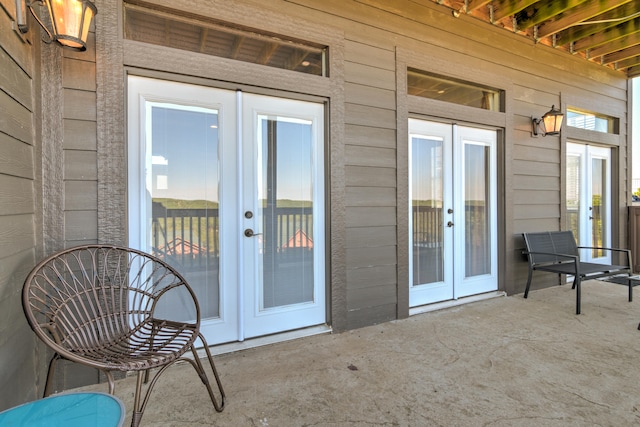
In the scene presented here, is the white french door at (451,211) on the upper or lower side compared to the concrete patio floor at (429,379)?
upper

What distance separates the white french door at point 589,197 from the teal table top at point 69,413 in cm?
546

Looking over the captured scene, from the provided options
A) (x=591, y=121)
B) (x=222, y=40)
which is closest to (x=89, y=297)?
(x=222, y=40)

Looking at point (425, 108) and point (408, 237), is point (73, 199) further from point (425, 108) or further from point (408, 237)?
point (425, 108)

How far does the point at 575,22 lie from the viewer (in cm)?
360

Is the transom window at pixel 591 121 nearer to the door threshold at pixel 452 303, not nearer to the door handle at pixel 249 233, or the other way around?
the door threshold at pixel 452 303

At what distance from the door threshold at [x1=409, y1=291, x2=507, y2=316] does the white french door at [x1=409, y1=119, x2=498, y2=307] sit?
0.04 meters

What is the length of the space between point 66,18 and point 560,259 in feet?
16.6

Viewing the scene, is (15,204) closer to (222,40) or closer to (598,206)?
(222,40)

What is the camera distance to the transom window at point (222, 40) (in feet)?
7.33

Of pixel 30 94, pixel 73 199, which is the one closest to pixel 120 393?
pixel 73 199

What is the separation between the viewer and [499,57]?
377 centimetres

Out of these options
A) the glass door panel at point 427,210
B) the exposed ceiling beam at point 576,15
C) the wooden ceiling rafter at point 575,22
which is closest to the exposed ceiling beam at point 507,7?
the wooden ceiling rafter at point 575,22

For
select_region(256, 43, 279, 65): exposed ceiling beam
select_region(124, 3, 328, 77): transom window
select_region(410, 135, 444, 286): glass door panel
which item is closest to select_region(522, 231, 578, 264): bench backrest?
select_region(410, 135, 444, 286): glass door panel

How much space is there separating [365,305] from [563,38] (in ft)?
13.7
